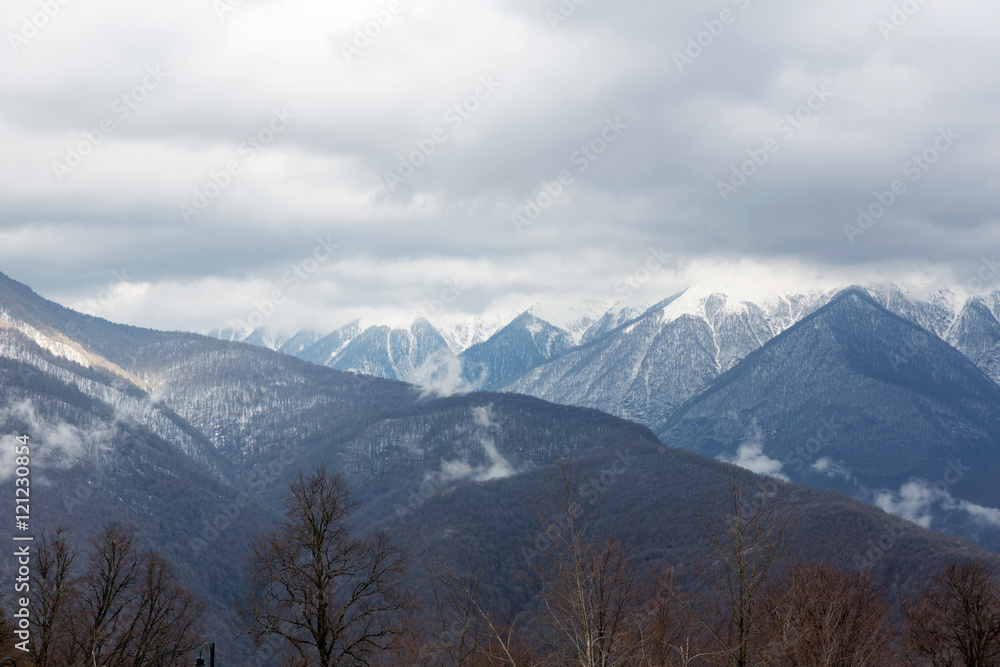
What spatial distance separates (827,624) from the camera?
97.5 feet

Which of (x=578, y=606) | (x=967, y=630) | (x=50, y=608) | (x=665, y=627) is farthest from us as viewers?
(x=967, y=630)

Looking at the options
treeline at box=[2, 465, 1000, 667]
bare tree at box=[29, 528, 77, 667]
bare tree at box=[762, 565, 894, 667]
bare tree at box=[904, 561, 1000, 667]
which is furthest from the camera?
bare tree at box=[904, 561, 1000, 667]

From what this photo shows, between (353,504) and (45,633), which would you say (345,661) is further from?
(45,633)

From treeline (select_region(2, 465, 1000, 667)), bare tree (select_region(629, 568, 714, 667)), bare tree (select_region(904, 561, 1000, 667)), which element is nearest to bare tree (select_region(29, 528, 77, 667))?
treeline (select_region(2, 465, 1000, 667))

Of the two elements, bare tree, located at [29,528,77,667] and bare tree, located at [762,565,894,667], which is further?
bare tree, located at [29,528,77,667]

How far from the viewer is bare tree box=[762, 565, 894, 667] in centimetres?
3055

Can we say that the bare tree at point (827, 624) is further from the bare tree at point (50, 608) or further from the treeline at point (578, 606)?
the bare tree at point (50, 608)

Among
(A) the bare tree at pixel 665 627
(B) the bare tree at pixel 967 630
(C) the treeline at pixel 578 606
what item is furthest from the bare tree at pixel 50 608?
(B) the bare tree at pixel 967 630

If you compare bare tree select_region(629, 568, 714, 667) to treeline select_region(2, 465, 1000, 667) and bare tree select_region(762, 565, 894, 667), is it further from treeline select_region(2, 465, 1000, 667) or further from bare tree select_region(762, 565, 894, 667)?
bare tree select_region(762, 565, 894, 667)

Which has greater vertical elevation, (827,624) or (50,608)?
(50,608)

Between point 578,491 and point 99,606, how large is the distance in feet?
124

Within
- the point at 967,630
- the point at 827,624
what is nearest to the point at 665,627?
the point at 827,624

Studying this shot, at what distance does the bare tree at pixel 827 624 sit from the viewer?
30547 millimetres

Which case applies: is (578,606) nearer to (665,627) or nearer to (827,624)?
(827,624)
